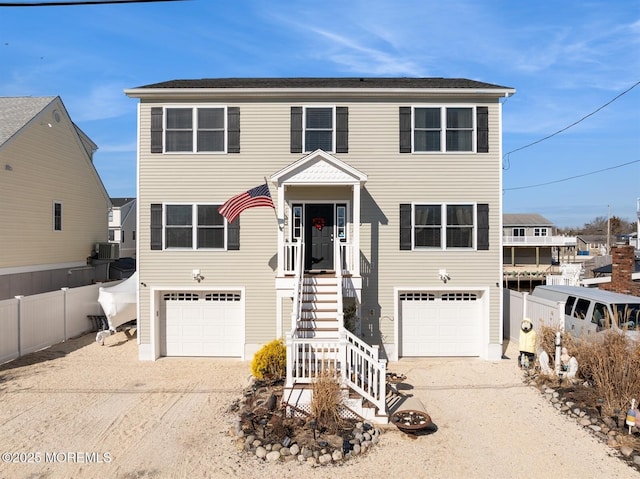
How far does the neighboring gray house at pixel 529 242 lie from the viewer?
127 feet

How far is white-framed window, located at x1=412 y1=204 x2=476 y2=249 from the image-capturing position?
11594 mm

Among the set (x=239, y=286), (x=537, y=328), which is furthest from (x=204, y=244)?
(x=537, y=328)

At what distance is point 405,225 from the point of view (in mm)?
11555

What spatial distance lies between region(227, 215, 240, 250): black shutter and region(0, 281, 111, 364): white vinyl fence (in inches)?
241

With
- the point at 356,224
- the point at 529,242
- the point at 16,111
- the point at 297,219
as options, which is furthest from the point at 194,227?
the point at 529,242

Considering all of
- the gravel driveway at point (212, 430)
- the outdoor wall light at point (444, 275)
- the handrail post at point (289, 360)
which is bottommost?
the gravel driveway at point (212, 430)

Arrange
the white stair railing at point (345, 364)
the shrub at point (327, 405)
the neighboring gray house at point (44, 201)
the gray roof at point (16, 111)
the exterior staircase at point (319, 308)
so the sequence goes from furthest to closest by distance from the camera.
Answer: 1. the gray roof at point (16, 111)
2. the neighboring gray house at point (44, 201)
3. the exterior staircase at point (319, 308)
4. the white stair railing at point (345, 364)
5. the shrub at point (327, 405)

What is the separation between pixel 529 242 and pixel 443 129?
32.3 metres

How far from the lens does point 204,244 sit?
458 inches

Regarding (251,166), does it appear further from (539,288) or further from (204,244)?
(539,288)

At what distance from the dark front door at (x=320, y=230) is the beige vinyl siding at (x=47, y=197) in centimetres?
1032

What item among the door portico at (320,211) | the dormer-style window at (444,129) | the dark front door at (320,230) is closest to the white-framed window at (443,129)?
the dormer-style window at (444,129)

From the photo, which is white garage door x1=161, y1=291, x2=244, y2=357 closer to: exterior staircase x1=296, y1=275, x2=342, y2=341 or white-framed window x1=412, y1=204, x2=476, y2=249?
exterior staircase x1=296, y1=275, x2=342, y2=341

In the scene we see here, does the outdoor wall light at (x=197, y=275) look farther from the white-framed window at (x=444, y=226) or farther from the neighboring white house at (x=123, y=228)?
the neighboring white house at (x=123, y=228)
